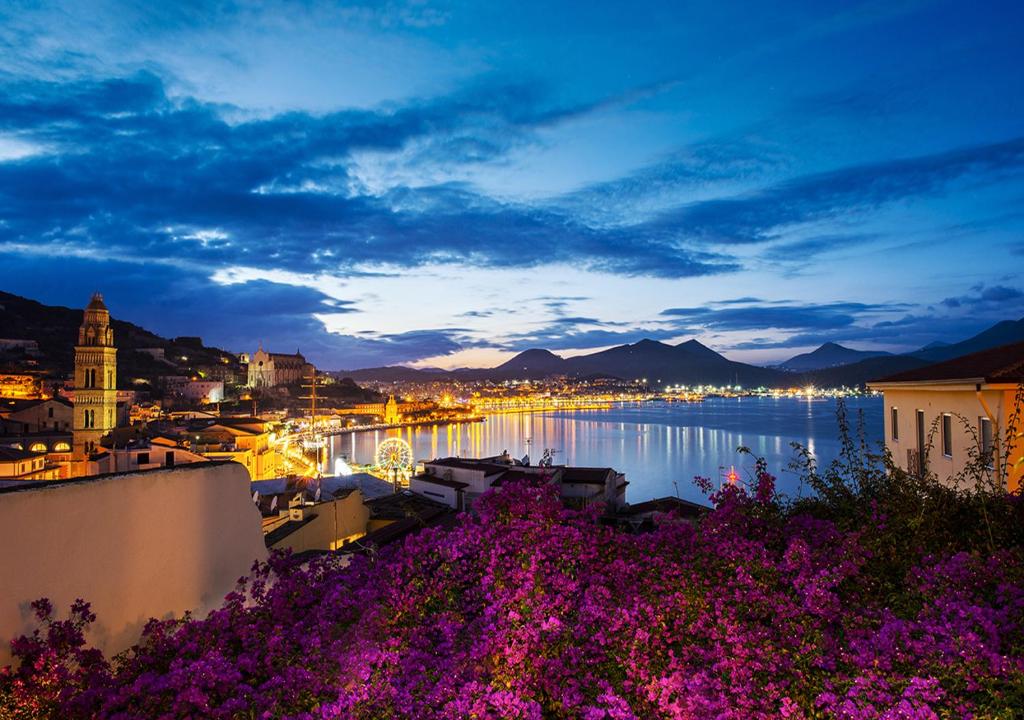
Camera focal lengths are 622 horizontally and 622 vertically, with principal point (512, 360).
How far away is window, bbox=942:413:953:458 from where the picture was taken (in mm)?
8875

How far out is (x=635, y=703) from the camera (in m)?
2.26

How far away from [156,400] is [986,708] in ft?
278

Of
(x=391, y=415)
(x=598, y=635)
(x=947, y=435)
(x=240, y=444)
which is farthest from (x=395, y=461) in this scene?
(x=391, y=415)

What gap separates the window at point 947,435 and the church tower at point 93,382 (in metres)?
40.0

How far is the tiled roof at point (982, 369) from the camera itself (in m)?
7.46

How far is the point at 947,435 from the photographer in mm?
9070

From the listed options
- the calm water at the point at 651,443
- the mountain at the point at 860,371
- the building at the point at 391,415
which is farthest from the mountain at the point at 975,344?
the building at the point at 391,415

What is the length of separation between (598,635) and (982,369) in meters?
8.36

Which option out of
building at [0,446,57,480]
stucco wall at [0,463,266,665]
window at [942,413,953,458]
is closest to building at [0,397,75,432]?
building at [0,446,57,480]

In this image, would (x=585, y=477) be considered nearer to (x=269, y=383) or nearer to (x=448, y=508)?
(x=448, y=508)

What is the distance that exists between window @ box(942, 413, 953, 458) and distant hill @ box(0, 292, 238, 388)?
83841 mm

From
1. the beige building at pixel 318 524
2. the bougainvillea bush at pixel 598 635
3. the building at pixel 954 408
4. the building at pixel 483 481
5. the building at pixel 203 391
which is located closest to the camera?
the bougainvillea bush at pixel 598 635

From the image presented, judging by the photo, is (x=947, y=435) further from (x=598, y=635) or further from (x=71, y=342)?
(x=71, y=342)

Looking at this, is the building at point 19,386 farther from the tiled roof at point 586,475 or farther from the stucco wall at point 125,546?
the stucco wall at point 125,546
